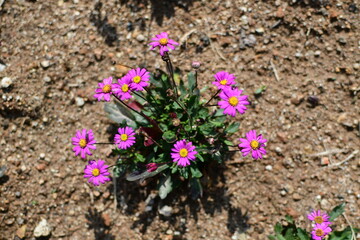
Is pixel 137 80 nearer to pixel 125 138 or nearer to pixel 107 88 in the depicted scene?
pixel 107 88

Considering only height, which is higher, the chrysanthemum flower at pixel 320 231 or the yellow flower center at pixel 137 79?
the yellow flower center at pixel 137 79

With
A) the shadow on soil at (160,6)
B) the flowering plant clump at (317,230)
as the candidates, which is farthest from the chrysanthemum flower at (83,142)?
the flowering plant clump at (317,230)

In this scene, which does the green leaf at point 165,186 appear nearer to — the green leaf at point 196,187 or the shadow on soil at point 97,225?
the green leaf at point 196,187

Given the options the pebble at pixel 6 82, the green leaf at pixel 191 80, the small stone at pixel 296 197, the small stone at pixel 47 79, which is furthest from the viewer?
the small stone at pixel 47 79

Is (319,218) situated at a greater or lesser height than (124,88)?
lesser

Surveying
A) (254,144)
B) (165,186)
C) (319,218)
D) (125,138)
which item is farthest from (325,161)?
(125,138)

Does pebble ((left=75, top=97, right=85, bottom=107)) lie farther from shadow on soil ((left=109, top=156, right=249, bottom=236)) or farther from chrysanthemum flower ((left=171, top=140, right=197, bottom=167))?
chrysanthemum flower ((left=171, top=140, right=197, bottom=167))

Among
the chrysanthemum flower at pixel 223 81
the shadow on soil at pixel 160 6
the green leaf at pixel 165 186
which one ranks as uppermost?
the shadow on soil at pixel 160 6
